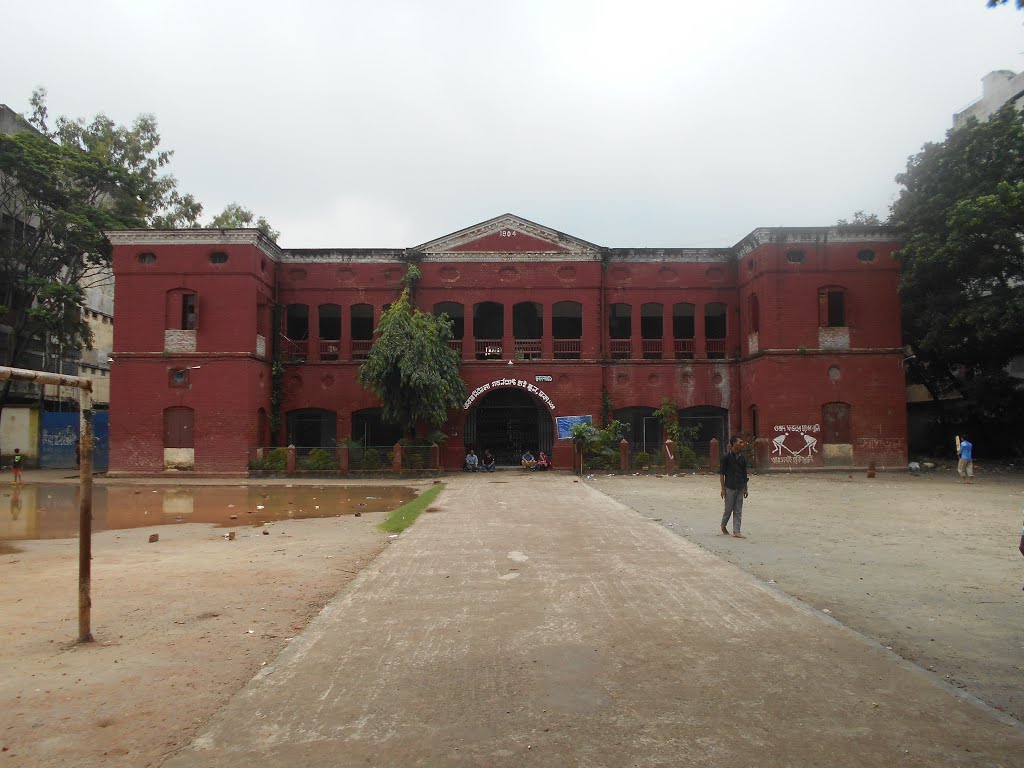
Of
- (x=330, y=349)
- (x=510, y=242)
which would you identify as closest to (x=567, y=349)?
(x=510, y=242)

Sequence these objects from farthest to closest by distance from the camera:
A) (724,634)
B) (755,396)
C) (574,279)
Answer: (574,279)
(755,396)
(724,634)

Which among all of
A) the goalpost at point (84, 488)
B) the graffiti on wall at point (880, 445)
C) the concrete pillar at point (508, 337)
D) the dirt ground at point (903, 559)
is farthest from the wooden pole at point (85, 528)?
the graffiti on wall at point (880, 445)

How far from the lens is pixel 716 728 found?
12.4 ft

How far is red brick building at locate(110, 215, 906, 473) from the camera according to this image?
25.8 meters

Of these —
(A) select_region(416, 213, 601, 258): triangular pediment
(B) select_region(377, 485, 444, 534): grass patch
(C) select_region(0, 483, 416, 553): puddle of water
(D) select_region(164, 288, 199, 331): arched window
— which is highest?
(A) select_region(416, 213, 601, 258): triangular pediment

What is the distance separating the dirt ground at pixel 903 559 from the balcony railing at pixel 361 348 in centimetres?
1336

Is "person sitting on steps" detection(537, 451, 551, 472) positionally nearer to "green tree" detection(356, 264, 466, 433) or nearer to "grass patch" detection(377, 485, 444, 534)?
"green tree" detection(356, 264, 466, 433)

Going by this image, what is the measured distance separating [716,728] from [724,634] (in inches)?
70.6

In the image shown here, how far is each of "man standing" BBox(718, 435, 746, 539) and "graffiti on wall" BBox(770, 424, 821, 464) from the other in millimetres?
15674

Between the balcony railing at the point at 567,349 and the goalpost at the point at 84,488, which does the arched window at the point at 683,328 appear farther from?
the goalpost at the point at 84,488

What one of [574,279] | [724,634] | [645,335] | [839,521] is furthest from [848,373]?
[724,634]

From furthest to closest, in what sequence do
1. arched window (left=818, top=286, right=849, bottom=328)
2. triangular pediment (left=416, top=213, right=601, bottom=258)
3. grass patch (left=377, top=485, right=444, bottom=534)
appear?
triangular pediment (left=416, top=213, right=601, bottom=258) < arched window (left=818, top=286, right=849, bottom=328) < grass patch (left=377, top=485, right=444, bottom=534)

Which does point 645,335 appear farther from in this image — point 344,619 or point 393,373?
point 344,619

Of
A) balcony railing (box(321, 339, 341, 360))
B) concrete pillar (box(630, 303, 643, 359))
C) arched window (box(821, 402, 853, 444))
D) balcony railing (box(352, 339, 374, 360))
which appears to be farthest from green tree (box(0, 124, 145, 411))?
arched window (box(821, 402, 853, 444))
